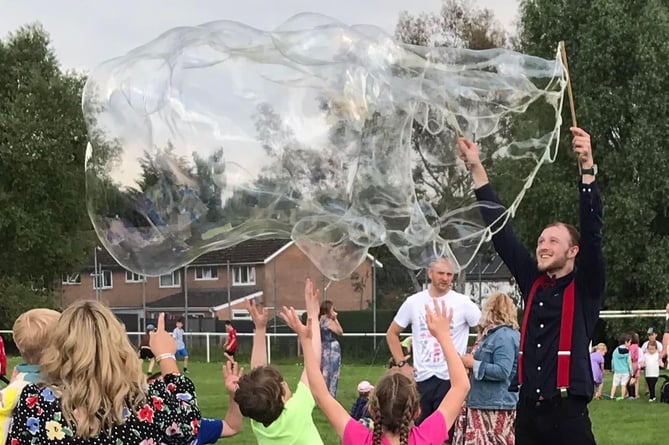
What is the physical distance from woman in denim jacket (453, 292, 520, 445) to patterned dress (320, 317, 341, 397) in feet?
17.7

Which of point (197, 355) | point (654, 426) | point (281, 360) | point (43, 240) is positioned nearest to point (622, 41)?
point (281, 360)

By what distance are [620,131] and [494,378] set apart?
25255mm

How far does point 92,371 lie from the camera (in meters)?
3.54

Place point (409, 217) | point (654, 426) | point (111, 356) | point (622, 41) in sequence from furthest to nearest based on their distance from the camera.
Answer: point (622, 41), point (654, 426), point (409, 217), point (111, 356)

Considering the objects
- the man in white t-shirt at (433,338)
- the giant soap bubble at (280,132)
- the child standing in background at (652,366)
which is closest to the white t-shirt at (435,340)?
the man in white t-shirt at (433,338)

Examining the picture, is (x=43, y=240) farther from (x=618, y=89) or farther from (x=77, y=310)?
(x=77, y=310)

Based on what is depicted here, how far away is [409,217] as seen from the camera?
697cm

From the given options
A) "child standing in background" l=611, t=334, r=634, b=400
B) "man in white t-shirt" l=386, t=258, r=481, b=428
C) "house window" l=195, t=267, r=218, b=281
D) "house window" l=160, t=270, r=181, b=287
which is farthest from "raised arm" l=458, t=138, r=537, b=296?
"house window" l=160, t=270, r=181, b=287

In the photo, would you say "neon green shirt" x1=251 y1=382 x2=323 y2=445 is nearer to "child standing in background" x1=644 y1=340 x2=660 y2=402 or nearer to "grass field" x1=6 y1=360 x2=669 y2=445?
"grass field" x1=6 y1=360 x2=669 y2=445

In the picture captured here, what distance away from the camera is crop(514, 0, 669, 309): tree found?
30156 mm

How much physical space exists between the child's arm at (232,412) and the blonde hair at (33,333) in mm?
1003

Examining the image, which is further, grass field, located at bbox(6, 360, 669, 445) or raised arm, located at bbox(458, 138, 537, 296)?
grass field, located at bbox(6, 360, 669, 445)

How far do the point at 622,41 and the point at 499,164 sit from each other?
85.0ft

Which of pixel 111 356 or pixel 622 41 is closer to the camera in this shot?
pixel 111 356
